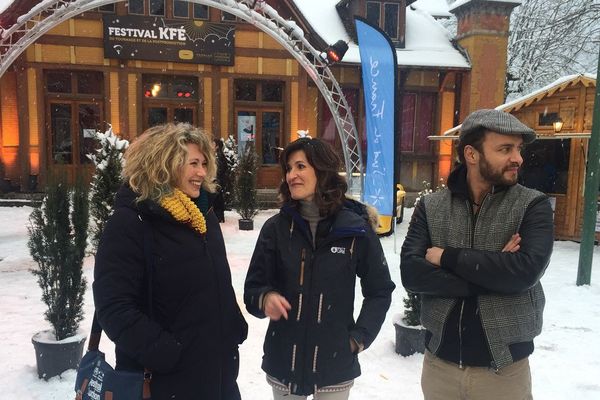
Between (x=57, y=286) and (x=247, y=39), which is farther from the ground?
(x=247, y=39)

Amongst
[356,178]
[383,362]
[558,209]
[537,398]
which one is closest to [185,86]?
[356,178]

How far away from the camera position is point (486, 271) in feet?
6.38

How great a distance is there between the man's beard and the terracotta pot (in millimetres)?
→ 3356

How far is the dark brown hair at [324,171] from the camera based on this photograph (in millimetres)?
2223

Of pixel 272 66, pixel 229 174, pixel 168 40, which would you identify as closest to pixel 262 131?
pixel 272 66

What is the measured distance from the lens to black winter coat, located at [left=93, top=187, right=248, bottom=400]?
1.78 m

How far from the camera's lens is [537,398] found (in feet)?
11.7

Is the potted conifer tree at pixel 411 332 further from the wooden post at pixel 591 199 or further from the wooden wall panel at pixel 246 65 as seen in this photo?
the wooden wall panel at pixel 246 65

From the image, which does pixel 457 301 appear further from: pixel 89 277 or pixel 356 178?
pixel 356 178

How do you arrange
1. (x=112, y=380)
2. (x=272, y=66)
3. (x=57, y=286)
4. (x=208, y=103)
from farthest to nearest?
1. (x=272, y=66)
2. (x=208, y=103)
3. (x=57, y=286)
4. (x=112, y=380)

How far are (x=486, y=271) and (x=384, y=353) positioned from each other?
2.71 meters

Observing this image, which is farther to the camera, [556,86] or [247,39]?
[247,39]

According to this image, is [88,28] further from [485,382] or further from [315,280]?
[485,382]

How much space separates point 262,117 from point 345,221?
13.2 m
